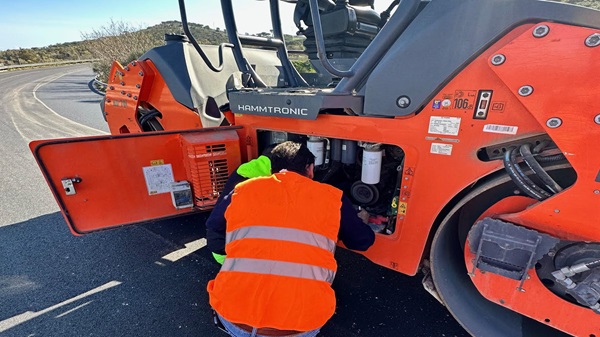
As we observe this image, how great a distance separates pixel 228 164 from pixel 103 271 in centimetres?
141

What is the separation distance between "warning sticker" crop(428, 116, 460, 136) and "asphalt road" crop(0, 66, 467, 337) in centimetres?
135

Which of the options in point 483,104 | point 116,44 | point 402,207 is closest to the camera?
point 483,104

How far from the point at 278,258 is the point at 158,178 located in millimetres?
1631

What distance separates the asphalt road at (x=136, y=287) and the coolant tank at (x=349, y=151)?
997mm

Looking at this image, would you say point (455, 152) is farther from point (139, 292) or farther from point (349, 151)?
point (139, 292)

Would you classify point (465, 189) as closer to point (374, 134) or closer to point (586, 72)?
point (374, 134)

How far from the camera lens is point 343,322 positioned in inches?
83.7

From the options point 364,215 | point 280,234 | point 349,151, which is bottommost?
point 364,215

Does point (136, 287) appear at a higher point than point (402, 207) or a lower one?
lower

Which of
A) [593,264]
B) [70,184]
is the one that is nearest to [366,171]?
[593,264]

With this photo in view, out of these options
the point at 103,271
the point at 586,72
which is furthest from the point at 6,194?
the point at 586,72

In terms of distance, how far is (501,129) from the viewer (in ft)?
4.83

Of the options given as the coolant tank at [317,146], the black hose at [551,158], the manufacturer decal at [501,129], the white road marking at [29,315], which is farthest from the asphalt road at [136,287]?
the manufacturer decal at [501,129]

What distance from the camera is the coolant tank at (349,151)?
2174 millimetres
